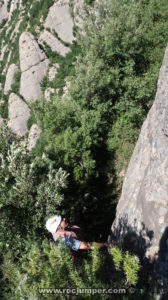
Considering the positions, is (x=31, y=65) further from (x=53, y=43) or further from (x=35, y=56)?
(x=53, y=43)

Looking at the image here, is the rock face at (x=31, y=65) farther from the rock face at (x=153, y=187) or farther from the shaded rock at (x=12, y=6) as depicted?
the rock face at (x=153, y=187)

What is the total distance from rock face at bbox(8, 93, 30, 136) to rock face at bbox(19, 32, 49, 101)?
2.93 ft

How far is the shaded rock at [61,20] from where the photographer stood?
79.1 ft

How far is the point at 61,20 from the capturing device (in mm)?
24750

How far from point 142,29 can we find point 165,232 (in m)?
10.9

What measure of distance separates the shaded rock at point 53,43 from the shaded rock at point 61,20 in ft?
1.95

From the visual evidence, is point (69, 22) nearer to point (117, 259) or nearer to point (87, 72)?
point (87, 72)

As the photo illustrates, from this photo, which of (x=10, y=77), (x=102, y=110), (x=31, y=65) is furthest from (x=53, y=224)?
(x=10, y=77)

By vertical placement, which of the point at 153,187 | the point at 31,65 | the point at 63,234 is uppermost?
the point at 31,65

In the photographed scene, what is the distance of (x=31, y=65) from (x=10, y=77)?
314 cm

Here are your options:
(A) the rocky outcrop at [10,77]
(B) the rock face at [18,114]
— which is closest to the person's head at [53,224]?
(B) the rock face at [18,114]

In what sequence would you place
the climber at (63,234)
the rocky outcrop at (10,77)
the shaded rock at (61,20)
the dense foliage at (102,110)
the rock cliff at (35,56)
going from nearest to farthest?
the climber at (63,234) < the dense foliage at (102,110) < the shaded rock at (61,20) < the rock cliff at (35,56) < the rocky outcrop at (10,77)

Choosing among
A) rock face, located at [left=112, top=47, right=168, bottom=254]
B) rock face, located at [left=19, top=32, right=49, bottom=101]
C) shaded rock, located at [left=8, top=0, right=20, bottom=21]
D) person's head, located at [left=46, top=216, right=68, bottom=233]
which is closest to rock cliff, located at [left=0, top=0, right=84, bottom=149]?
rock face, located at [left=19, top=32, right=49, bottom=101]

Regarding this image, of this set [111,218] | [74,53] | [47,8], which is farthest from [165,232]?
[47,8]
